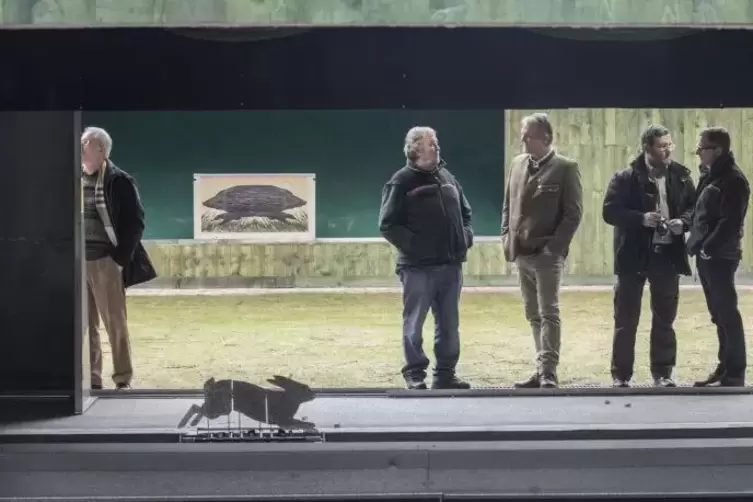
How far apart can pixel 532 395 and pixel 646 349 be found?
1376 mm

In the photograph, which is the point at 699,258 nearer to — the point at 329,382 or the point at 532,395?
the point at 532,395

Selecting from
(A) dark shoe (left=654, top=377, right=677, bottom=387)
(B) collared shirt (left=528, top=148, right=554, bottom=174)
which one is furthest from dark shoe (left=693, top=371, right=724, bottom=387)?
(B) collared shirt (left=528, top=148, right=554, bottom=174)

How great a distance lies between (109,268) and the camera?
703 cm

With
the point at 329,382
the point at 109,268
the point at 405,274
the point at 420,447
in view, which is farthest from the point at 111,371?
the point at 420,447

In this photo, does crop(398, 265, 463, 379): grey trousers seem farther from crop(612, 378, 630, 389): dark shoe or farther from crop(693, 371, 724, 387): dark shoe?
crop(693, 371, 724, 387): dark shoe

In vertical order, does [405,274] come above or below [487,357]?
above

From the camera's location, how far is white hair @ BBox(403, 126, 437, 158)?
6812 millimetres

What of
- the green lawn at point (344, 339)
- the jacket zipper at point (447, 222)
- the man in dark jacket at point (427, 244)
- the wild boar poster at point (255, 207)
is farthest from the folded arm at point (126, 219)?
the jacket zipper at point (447, 222)

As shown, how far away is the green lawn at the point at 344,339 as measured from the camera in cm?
791

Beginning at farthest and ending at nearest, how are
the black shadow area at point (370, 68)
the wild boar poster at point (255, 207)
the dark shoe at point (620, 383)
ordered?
1. the wild boar poster at point (255, 207)
2. the dark shoe at point (620, 383)
3. the black shadow area at point (370, 68)

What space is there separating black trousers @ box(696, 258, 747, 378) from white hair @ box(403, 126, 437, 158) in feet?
6.20

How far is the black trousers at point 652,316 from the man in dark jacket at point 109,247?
2981 millimetres

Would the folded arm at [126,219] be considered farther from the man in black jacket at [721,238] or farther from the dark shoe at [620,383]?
the man in black jacket at [721,238]

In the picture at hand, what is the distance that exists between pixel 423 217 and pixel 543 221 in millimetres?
732
